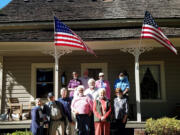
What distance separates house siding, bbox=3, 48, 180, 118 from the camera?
33.0 ft

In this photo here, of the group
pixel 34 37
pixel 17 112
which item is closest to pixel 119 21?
pixel 34 37

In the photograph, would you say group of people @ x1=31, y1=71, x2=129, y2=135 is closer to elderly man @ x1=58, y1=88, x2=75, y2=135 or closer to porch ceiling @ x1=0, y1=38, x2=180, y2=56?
elderly man @ x1=58, y1=88, x2=75, y2=135

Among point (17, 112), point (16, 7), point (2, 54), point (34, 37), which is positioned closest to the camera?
point (34, 37)

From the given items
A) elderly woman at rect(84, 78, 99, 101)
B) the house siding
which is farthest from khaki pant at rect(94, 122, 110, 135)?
the house siding

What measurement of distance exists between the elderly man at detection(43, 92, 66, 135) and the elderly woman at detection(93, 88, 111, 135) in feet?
2.86

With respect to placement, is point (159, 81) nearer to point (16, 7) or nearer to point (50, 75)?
point (50, 75)

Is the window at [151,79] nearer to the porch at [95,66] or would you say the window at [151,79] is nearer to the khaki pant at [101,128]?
the porch at [95,66]

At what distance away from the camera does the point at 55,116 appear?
5922 millimetres

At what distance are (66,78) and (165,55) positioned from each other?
4527 millimetres

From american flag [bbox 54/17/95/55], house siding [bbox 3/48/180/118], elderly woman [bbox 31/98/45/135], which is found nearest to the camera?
elderly woman [bbox 31/98/45/135]

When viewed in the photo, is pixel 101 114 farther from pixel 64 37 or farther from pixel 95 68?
pixel 95 68

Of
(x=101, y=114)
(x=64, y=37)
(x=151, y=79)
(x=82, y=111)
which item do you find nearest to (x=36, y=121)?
(x=82, y=111)

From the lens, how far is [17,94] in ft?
34.4

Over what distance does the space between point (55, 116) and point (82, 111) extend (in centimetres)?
70
